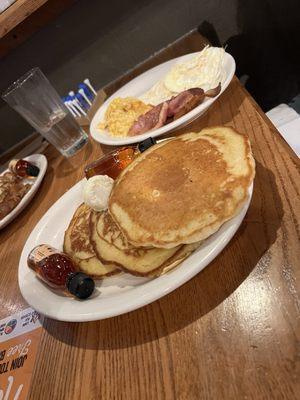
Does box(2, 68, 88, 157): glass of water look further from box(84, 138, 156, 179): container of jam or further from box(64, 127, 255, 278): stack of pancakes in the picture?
box(64, 127, 255, 278): stack of pancakes

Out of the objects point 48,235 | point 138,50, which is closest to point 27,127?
point 138,50

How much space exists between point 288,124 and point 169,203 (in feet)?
3.23

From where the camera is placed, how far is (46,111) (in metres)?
1.83

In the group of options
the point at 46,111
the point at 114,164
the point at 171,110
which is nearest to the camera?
the point at 114,164

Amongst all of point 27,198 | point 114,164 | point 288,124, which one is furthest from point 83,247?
point 288,124

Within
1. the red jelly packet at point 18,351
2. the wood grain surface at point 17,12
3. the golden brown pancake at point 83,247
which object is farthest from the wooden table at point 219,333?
the wood grain surface at point 17,12

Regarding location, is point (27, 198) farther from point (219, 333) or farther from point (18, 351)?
point (219, 333)

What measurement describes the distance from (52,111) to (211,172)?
1.22 metres

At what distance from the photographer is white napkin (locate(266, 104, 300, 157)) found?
59.5 inches

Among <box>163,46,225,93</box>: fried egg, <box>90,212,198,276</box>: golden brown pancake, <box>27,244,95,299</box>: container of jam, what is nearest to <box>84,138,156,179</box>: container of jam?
<box>90,212,198,276</box>: golden brown pancake

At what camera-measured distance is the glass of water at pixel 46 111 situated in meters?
1.73

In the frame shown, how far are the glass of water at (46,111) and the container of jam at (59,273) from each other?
84 centimetres

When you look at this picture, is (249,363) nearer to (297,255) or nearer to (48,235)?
(297,255)

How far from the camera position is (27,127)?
262cm
